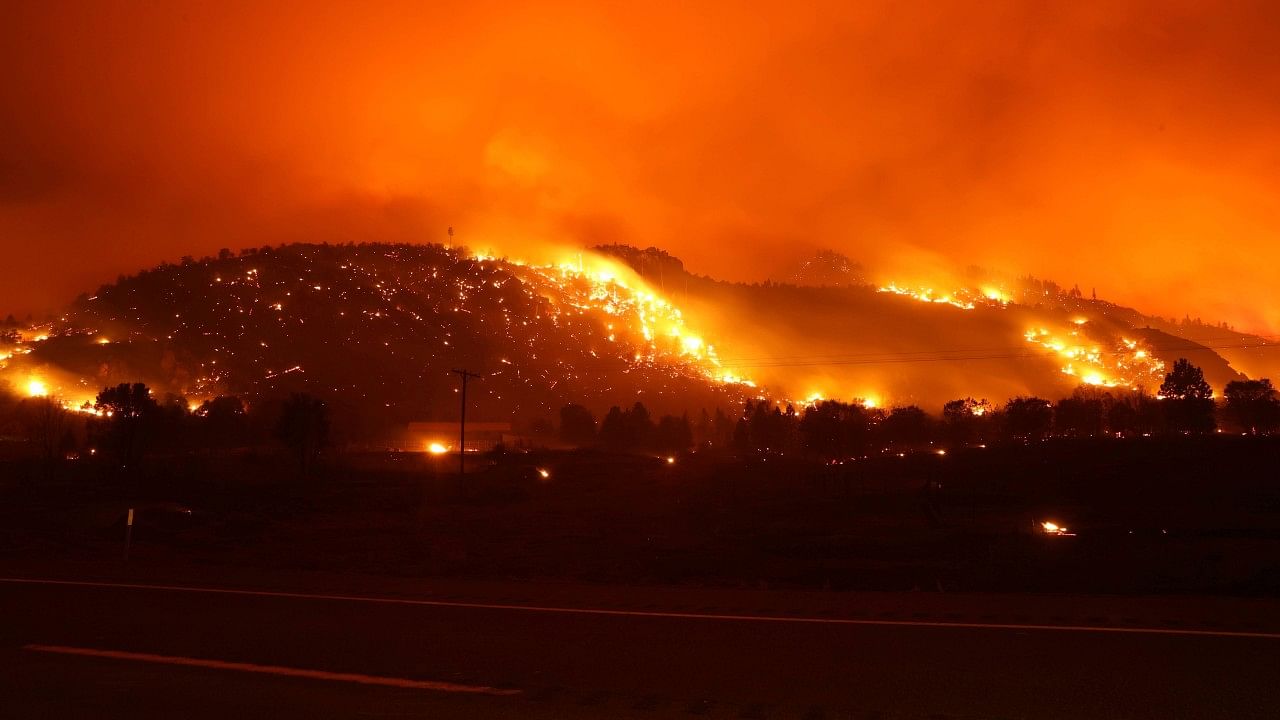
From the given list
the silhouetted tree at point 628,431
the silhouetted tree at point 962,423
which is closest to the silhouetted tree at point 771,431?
the silhouetted tree at point 628,431

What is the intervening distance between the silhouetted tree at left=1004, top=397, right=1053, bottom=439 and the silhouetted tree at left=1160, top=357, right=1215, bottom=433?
617 inches

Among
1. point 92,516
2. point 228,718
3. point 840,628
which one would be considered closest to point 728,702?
point 840,628

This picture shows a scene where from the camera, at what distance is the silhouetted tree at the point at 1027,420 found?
4970 inches

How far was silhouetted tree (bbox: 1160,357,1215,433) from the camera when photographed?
119875 millimetres

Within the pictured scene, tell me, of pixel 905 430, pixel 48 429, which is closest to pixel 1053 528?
pixel 48 429

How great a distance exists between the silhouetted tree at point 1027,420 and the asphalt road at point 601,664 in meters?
122

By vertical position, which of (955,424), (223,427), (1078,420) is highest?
(1078,420)

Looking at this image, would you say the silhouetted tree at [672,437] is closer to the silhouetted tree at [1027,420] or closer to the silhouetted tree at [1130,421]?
the silhouetted tree at [1027,420]

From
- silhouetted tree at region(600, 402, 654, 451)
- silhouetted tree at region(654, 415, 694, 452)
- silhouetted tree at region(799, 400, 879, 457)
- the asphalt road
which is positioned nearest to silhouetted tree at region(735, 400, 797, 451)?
silhouetted tree at region(654, 415, 694, 452)

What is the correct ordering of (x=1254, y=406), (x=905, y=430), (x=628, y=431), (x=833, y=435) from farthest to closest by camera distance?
(x=628, y=431) < (x=905, y=430) < (x=1254, y=406) < (x=833, y=435)

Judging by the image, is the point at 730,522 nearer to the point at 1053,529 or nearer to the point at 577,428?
the point at 1053,529

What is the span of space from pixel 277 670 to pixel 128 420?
8427 cm

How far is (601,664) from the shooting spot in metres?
10.0

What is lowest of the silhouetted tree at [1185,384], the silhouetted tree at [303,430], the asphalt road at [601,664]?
the asphalt road at [601,664]
